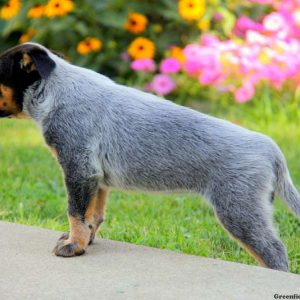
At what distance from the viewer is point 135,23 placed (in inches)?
383

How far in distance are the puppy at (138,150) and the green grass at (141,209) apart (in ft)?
1.97

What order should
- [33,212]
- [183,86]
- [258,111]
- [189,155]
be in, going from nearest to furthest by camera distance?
[189,155] → [33,212] → [258,111] → [183,86]

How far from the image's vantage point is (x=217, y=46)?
30.2 feet

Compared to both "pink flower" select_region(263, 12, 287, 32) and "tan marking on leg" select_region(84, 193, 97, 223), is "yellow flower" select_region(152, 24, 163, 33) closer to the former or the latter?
"pink flower" select_region(263, 12, 287, 32)

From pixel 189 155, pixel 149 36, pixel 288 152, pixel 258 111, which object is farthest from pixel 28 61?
pixel 149 36

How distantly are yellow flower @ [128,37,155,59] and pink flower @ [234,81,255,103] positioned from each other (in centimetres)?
125

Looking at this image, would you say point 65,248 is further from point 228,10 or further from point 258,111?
point 228,10

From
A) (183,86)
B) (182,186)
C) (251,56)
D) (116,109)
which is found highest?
(116,109)

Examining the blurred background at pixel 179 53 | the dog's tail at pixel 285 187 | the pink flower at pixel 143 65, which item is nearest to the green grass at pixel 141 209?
the blurred background at pixel 179 53

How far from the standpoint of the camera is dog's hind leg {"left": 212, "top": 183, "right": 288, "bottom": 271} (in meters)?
4.32

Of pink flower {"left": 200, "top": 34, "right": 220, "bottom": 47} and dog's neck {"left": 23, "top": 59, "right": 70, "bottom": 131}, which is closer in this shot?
dog's neck {"left": 23, "top": 59, "right": 70, "bottom": 131}

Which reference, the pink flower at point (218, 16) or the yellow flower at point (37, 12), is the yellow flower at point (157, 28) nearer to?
the pink flower at point (218, 16)

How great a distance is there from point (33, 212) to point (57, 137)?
1.53 m

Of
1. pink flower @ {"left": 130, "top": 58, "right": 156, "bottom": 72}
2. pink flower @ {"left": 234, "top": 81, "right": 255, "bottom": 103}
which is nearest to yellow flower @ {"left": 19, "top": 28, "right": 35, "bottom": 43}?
pink flower @ {"left": 130, "top": 58, "right": 156, "bottom": 72}
